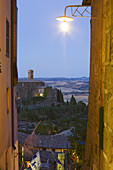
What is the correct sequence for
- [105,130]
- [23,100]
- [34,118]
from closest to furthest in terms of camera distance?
1. [105,130]
2. [34,118]
3. [23,100]

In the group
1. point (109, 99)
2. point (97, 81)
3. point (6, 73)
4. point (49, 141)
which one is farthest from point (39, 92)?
point (109, 99)

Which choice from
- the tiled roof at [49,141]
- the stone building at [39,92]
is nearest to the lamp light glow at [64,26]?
the tiled roof at [49,141]

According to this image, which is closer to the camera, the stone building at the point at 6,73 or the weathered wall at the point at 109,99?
the weathered wall at the point at 109,99

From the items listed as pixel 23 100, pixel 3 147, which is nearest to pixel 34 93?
pixel 23 100

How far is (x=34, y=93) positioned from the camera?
51.4 m

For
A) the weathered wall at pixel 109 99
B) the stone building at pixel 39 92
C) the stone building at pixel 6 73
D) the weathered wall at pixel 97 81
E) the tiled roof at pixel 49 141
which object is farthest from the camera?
the stone building at pixel 39 92

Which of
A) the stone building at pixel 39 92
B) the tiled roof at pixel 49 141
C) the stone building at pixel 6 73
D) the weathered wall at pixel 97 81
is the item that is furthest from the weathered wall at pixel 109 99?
the stone building at pixel 39 92

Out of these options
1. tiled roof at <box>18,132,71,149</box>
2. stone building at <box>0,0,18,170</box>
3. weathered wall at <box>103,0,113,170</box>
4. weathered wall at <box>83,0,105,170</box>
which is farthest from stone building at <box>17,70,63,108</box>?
weathered wall at <box>103,0,113,170</box>

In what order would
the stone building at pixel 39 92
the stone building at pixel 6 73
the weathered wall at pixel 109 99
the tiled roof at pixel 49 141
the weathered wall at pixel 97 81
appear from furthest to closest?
the stone building at pixel 39 92, the tiled roof at pixel 49 141, the stone building at pixel 6 73, the weathered wall at pixel 97 81, the weathered wall at pixel 109 99

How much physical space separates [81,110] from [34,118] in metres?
8.37

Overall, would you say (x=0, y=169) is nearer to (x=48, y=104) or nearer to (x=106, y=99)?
(x=106, y=99)

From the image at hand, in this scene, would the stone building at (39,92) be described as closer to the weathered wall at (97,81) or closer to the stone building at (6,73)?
the stone building at (6,73)

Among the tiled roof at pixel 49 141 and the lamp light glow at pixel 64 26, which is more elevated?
the lamp light glow at pixel 64 26

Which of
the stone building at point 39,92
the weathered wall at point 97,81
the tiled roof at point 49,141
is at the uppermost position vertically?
the weathered wall at point 97,81
